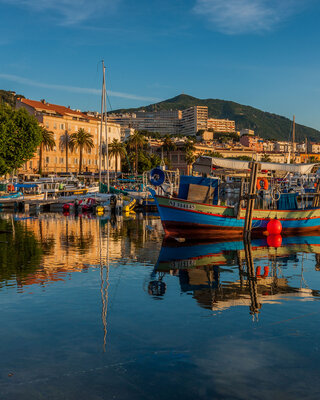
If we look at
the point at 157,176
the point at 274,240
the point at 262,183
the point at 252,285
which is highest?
the point at 157,176

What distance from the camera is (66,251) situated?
2455 cm

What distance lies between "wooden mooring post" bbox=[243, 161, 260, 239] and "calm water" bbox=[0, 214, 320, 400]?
715 cm

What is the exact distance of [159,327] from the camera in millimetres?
11617

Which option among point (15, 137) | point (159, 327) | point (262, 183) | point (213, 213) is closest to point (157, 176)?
point (213, 213)

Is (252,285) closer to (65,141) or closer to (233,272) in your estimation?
(233,272)

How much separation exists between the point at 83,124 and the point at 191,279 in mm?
106586

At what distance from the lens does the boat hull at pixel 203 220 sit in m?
29.6

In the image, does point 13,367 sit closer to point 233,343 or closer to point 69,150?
point 233,343

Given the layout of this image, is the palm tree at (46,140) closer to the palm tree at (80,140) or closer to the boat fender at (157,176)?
the palm tree at (80,140)

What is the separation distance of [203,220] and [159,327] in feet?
61.0

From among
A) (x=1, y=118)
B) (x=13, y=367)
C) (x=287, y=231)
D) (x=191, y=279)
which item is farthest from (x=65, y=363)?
(x=1, y=118)

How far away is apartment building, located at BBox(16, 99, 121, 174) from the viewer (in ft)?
356

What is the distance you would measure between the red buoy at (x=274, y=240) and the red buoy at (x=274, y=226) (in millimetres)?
345

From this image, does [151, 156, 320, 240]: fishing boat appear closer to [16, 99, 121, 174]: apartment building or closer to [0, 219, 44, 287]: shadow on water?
[0, 219, 44, 287]: shadow on water
